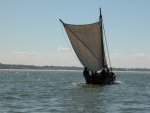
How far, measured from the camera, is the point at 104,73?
179 feet

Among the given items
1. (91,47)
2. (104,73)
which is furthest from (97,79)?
(91,47)

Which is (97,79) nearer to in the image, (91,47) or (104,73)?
(104,73)

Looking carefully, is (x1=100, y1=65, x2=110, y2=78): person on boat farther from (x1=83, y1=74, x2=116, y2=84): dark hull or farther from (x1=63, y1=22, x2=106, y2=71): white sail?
(x1=63, y1=22, x2=106, y2=71): white sail

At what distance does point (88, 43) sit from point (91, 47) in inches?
29.0

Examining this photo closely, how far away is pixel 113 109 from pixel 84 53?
79.4 feet

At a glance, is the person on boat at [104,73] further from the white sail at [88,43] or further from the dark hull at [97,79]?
the white sail at [88,43]

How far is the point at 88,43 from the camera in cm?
5231

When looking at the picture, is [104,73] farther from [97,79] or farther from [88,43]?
[88,43]

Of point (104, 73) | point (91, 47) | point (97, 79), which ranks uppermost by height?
point (91, 47)

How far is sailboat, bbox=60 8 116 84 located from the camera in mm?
50219

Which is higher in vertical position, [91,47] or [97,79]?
[91,47]

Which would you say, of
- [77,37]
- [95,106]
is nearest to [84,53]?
[77,37]

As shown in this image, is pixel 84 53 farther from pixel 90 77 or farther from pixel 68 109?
pixel 68 109

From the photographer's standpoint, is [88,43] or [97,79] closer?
[88,43]
